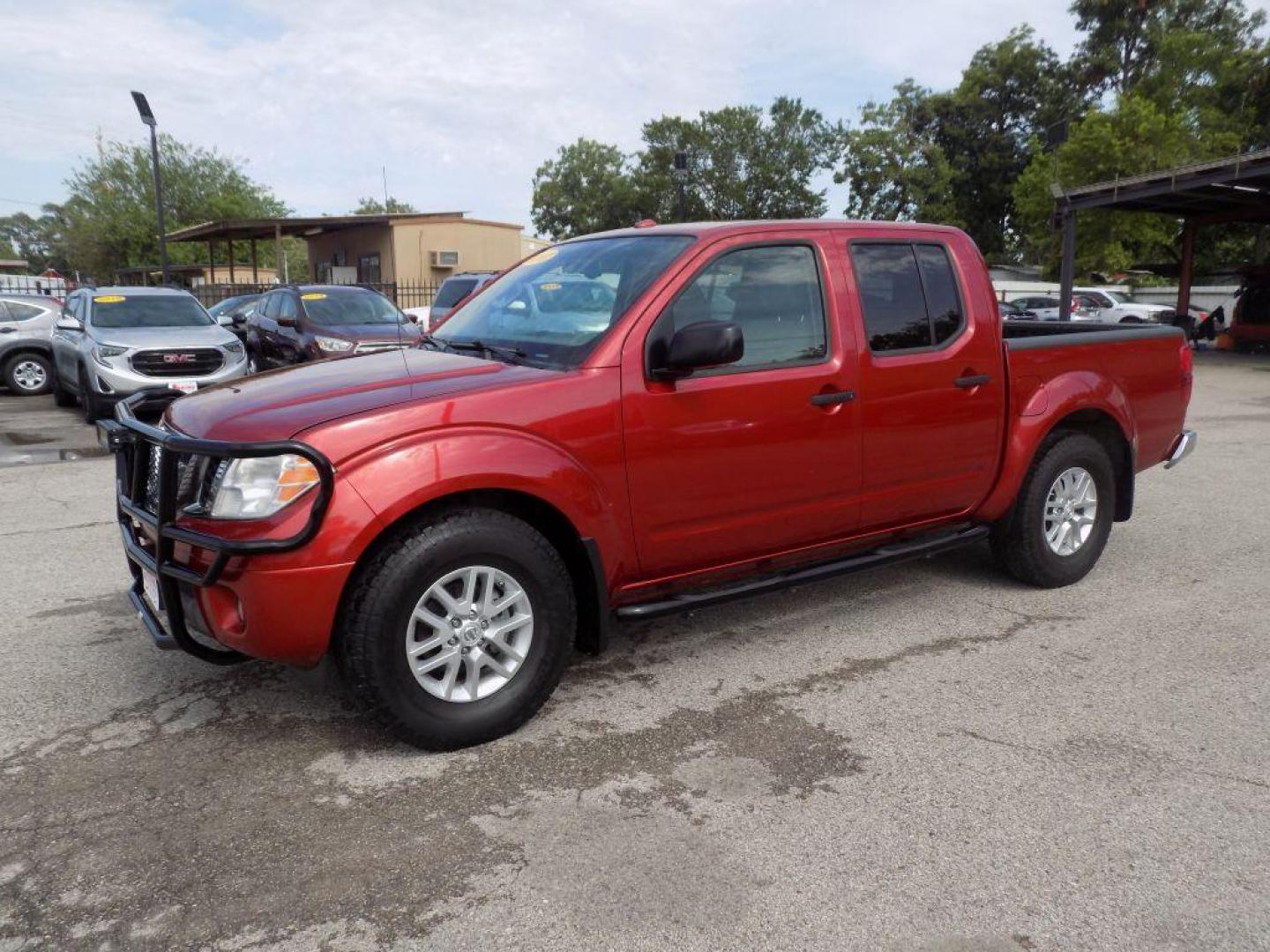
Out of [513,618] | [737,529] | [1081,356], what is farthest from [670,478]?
[1081,356]

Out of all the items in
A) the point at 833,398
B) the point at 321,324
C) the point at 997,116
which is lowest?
the point at 833,398

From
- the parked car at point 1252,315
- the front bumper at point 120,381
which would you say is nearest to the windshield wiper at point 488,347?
the front bumper at point 120,381

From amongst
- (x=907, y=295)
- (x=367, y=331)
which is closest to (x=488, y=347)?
(x=907, y=295)

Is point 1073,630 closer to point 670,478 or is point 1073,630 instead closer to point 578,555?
point 670,478

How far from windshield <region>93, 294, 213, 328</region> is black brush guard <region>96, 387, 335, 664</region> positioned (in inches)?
357

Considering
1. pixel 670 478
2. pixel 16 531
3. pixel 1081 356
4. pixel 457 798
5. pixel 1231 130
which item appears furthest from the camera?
pixel 1231 130

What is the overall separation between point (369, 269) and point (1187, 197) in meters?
24.1

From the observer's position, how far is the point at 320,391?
3.36m

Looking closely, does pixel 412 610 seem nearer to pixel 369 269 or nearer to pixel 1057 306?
pixel 1057 306

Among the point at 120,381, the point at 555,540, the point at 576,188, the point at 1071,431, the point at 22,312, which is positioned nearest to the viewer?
the point at 555,540

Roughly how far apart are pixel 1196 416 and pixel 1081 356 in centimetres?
911

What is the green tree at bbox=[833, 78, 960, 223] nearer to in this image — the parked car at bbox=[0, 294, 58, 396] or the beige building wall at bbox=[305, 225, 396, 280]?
the beige building wall at bbox=[305, 225, 396, 280]

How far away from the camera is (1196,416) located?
41.1 ft

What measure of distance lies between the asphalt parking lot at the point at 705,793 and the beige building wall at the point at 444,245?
2689 centimetres
